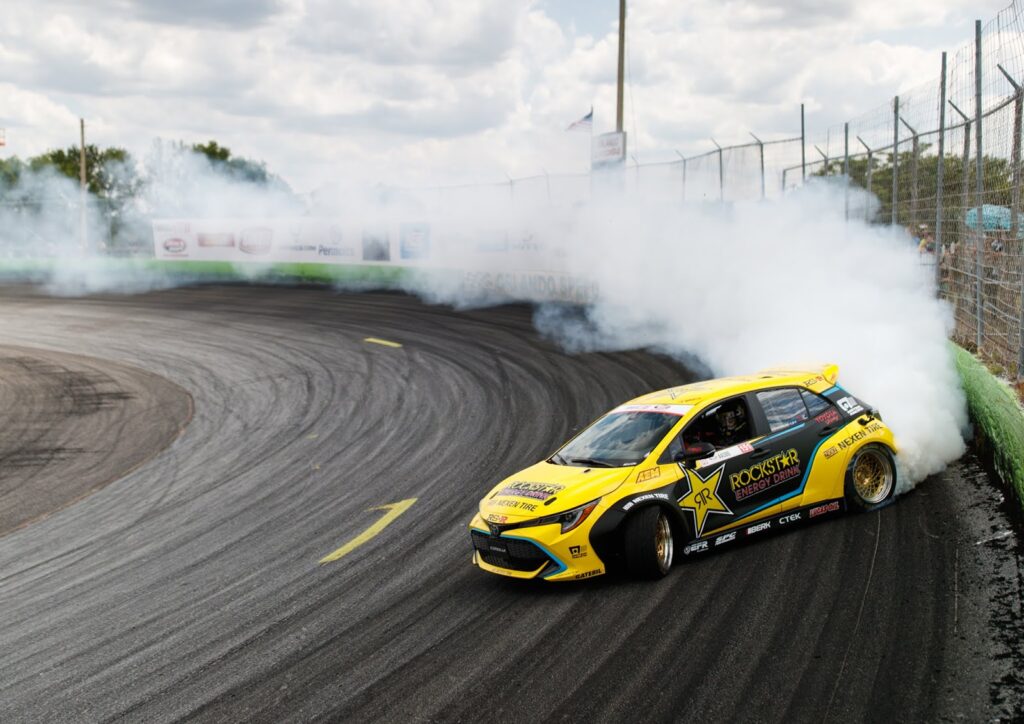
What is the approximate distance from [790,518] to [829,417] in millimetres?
1059

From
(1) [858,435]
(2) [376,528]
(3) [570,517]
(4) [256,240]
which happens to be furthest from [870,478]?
(4) [256,240]

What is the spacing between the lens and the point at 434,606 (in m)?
7.46

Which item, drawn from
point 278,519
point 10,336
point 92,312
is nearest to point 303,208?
point 92,312

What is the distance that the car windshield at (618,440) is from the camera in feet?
26.2

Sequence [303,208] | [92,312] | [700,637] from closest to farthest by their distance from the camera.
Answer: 1. [700,637]
2. [92,312]
3. [303,208]

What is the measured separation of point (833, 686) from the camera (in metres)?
5.51

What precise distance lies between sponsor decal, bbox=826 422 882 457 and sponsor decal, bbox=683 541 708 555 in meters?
1.65

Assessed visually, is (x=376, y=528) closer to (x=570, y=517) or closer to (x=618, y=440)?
(x=618, y=440)

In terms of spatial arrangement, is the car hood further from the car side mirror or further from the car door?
the car door

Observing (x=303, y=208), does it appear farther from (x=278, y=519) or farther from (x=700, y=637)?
(x=700, y=637)

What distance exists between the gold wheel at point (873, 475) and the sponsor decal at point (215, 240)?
30.8 meters

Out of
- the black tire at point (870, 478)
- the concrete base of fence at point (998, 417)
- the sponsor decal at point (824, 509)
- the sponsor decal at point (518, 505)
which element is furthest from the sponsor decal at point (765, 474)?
the concrete base of fence at point (998, 417)

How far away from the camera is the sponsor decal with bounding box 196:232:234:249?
36438 millimetres

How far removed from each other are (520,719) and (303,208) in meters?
32.6
